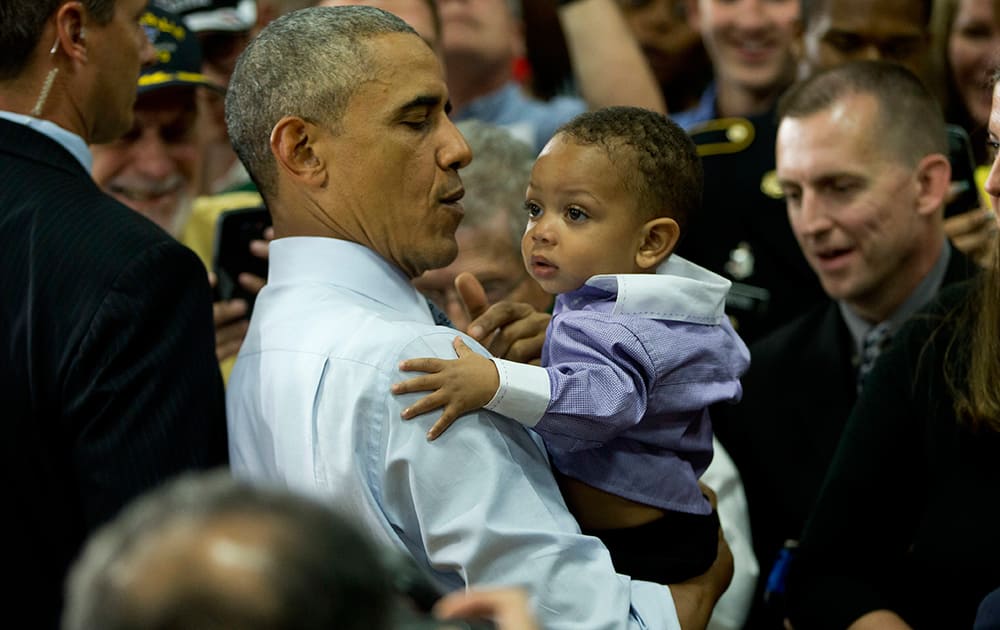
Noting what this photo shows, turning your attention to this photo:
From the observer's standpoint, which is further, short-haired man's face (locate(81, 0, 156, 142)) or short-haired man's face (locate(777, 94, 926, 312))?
short-haired man's face (locate(777, 94, 926, 312))

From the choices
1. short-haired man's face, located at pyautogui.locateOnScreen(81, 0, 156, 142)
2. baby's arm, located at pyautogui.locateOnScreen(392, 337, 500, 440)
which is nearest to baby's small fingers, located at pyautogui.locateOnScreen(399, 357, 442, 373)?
baby's arm, located at pyautogui.locateOnScreen(392, 337, 500, 440)

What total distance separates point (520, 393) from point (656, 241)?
462 mm

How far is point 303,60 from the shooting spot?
2244 mm

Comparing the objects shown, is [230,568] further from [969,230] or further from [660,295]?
[969,230]

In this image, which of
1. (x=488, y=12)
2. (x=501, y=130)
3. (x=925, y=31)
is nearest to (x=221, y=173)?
(x=488, y=12)

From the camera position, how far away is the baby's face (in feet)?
7.63

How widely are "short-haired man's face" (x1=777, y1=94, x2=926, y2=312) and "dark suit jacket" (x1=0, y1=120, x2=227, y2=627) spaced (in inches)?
71.4

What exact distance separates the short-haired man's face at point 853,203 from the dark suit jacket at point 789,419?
147mm

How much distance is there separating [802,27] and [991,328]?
7.39ft

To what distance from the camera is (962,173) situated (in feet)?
12.2

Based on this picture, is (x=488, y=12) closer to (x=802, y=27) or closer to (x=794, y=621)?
(x=802, y=27)

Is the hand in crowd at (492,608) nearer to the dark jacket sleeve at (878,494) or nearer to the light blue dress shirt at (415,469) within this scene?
the light blue dress shirt at (415,469)

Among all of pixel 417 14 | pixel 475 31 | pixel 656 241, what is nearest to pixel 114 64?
pixel 656 241

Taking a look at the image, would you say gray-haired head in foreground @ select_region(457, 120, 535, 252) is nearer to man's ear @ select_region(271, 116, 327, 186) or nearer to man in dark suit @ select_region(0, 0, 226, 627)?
man's ear @ select_region(271, 116, 327, 186)
